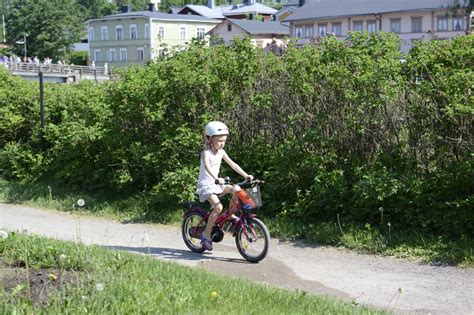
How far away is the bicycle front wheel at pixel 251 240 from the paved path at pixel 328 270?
0.11 metres

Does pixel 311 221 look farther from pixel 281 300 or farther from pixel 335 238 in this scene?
pixel 281 300

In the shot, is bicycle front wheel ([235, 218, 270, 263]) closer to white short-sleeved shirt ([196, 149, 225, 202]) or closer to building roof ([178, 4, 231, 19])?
white short-sleeved shirt ([196, 149, 225, 202])

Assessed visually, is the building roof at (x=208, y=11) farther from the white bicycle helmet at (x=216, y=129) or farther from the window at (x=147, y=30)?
the white bicycle helmet at (x=216, y=129)

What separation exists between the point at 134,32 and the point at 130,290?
330ft

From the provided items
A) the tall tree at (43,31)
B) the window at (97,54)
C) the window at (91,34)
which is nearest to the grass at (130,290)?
the tall tree at (43,31)

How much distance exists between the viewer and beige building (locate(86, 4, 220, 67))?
10188 cm

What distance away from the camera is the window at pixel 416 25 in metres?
75.6

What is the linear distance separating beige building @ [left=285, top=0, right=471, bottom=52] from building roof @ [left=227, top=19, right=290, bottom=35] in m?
6.10

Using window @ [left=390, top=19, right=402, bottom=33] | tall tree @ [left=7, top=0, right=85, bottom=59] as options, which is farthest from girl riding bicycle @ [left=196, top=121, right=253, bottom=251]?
tall tree @ [left=7, top=0, right=85, bottom=59]

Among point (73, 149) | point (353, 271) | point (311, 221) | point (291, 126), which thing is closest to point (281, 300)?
point (353, 271)

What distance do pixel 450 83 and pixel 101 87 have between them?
727cm

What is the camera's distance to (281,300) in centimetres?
661

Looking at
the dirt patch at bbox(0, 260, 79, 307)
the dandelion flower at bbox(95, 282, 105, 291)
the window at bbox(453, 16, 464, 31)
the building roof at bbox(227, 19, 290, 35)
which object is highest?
the building roof at bbox(227, 19, 290, 35)

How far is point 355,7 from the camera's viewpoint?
81000 mm
